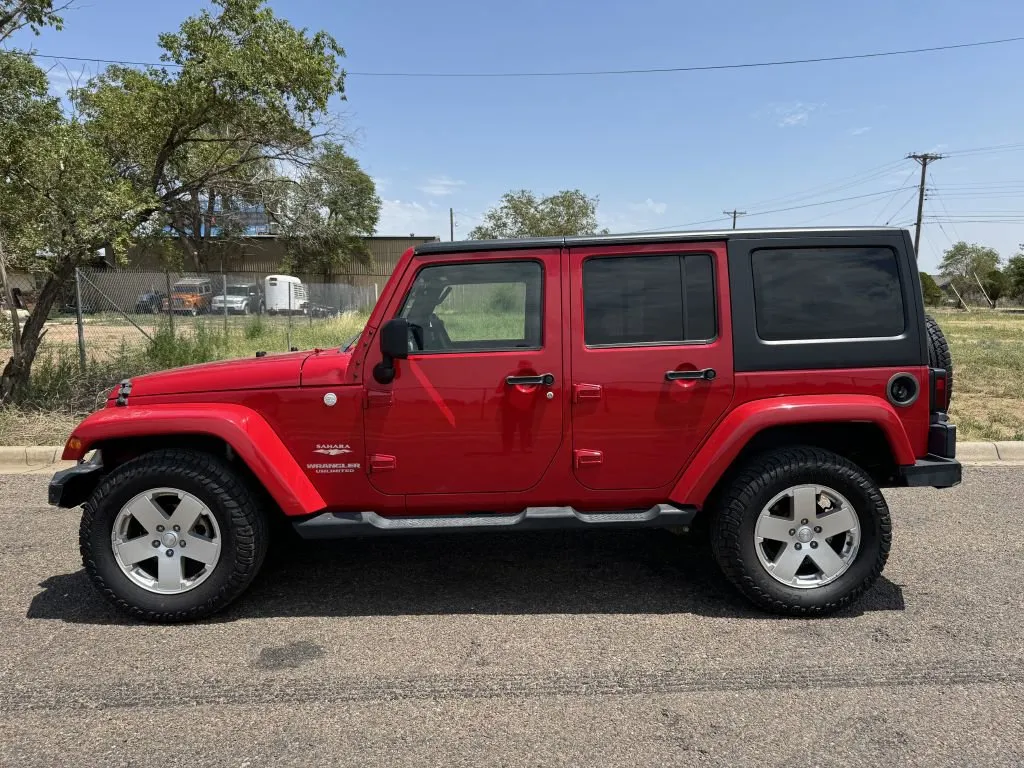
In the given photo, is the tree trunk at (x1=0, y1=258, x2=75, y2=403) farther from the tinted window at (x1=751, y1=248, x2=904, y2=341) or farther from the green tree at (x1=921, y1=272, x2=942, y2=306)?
the green tree at (x1=921, y1=272, x2=942, y2=306)

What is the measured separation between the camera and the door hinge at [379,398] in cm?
346

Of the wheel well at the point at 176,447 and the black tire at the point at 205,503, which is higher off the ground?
the wheel well at the point at 176,447

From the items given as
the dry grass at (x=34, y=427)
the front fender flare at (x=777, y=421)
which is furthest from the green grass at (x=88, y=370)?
the front fender flare at (x=777, y=421)

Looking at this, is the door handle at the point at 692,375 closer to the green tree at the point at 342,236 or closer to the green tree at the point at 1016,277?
the green tree at the point at 342,236

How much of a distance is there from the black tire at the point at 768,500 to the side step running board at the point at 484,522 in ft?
0.79

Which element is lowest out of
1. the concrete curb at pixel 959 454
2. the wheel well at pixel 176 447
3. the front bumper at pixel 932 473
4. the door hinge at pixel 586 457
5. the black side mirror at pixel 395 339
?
the concrete curb at pixel 959 454

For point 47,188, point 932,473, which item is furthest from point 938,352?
point 47,188

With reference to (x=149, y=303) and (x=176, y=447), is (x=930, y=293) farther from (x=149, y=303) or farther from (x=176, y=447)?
(x=176, y=447)

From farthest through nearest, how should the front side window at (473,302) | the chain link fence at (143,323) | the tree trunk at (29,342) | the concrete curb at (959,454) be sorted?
1. the chain link fence at (143,323)
2. the tree trunk at (29,342)
3. the concrete curb at (959,454)
4. the front side window at (473,302)

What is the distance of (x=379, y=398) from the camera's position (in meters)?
3.46

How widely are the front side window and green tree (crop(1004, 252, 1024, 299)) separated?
260 ft

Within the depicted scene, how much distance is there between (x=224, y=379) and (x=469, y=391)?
49.3 inches

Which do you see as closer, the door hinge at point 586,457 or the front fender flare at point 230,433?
the front fender flare at point 230,433

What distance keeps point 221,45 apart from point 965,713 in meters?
9.00
